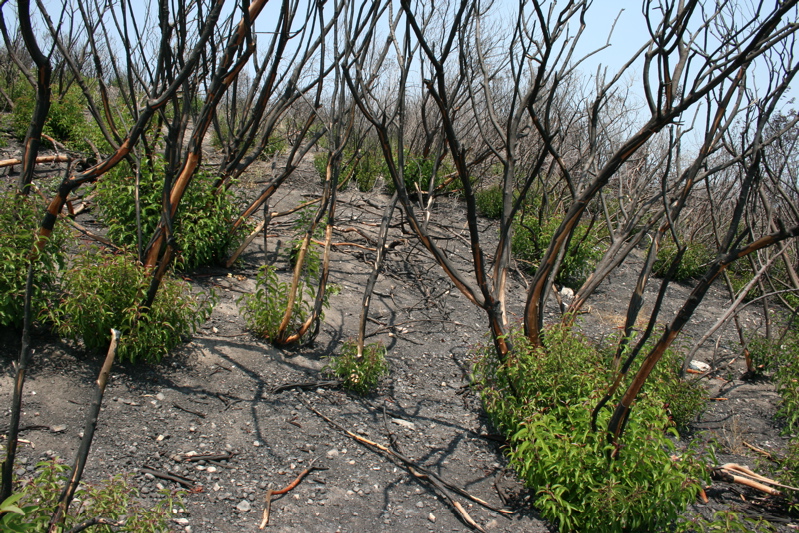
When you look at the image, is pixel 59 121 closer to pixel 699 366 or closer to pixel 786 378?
pixel 699 366

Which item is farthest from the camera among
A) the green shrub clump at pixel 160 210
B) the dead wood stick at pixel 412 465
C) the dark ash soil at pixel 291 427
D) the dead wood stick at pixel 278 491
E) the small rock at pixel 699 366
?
the small rock at pixel 699 366

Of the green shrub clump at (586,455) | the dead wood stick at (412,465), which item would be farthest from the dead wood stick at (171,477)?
the green shrub clump at (586,455)

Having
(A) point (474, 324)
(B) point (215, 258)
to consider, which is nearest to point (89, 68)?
(B) point (215, 258)

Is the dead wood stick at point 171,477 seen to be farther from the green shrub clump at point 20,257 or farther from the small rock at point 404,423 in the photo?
the small rock at point 404,423

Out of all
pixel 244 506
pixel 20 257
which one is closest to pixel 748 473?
pixel 244 506

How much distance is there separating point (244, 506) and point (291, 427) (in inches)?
29.5

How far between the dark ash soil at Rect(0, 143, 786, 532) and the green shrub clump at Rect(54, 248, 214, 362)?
0.18 m

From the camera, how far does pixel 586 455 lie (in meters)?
2.76

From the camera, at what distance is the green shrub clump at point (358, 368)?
384 centimetres

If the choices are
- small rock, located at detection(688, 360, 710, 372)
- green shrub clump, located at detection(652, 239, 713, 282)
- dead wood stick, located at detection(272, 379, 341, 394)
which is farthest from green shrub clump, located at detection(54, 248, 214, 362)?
green shrub clump, located at detection(652, 239, 713, 282)

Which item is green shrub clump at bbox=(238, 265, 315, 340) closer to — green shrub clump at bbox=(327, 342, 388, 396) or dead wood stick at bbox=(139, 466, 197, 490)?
green shrub clump at bbox=(327, 342, 388, 396)

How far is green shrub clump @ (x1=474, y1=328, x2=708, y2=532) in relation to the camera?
2602 millimetres

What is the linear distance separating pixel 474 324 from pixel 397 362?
1414 millimetres

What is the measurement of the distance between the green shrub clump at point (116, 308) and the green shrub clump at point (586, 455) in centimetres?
220
